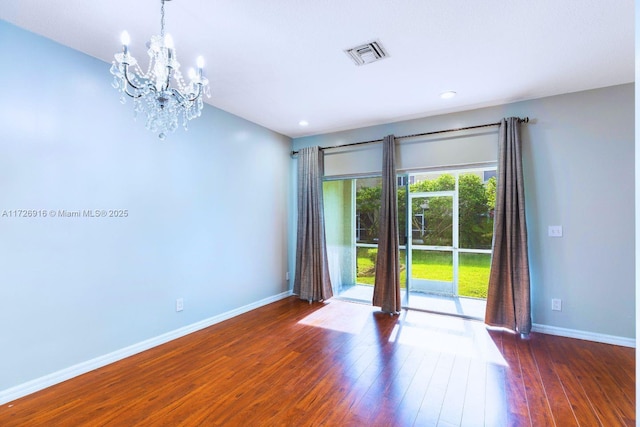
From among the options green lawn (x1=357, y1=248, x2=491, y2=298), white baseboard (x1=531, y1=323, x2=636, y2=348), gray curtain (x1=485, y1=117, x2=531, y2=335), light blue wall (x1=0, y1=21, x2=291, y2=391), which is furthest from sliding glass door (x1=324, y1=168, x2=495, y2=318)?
light blue wall (x1=0, y1=21, x2=291, y2=391)

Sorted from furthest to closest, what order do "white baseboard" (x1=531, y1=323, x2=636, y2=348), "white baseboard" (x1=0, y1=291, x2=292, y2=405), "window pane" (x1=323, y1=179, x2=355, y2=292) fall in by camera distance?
"window pane" (x1=323, y1=179, x2=355, y2=292), "white baseboard" (x1=531, y1=323, x2=636, y2=348), "white baseboard" (x1=0, y1=291, x2=292, y2=405)

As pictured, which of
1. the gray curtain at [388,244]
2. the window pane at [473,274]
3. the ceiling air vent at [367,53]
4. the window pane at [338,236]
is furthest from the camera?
the window pane at [473,274]

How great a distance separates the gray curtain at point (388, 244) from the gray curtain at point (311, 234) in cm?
88

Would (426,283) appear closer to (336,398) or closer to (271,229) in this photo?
(271,229)

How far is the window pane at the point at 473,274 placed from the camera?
5257 millimetres

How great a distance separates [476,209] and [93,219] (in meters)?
5.62

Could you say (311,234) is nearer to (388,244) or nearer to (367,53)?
(388,244)

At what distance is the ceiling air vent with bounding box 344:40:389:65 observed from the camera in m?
2.31

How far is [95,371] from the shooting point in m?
2.43

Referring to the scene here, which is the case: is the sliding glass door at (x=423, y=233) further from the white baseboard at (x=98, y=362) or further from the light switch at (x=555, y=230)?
the white baseboard at (x=98, y=362)

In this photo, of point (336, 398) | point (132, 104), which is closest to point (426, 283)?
point (336, 398)

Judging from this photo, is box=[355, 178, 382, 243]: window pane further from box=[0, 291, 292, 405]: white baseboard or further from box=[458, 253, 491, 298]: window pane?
box=[0, 291, 292, 405]: white baseboard

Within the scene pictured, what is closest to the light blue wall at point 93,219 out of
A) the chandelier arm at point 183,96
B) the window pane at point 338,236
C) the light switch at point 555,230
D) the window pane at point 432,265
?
the chandelier arm at point 183,96

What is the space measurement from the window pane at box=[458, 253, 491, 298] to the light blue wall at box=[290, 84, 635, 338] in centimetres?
198
